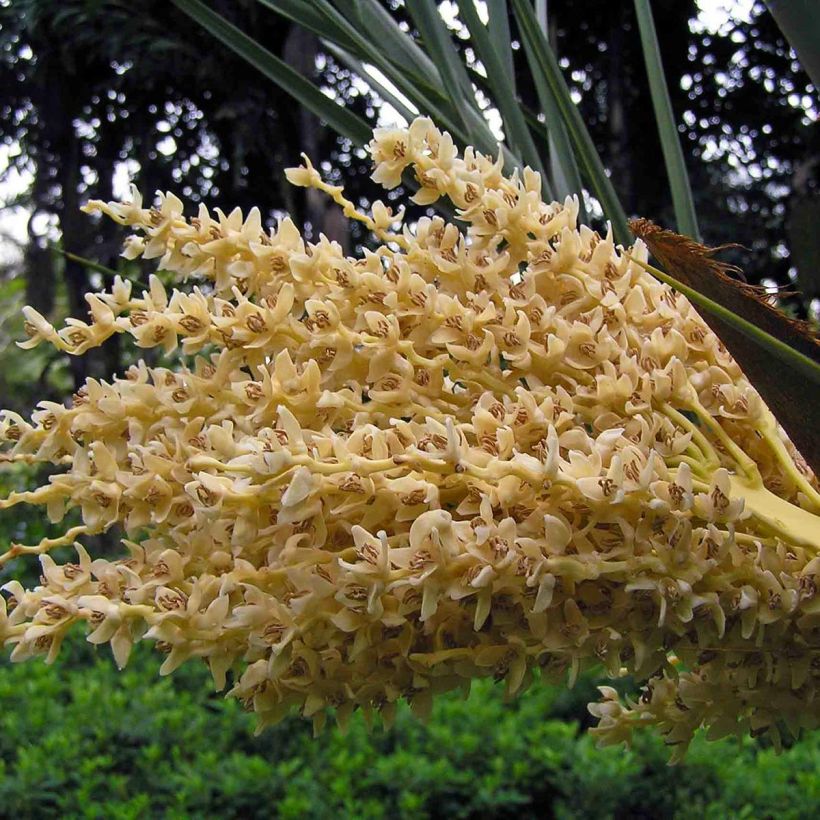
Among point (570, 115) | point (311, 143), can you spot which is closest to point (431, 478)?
point (570, 115)

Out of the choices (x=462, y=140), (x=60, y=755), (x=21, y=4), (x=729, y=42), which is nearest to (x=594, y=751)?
(x=60, y=755)

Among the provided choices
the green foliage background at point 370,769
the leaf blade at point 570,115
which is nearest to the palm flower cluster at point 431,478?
the leaf blade at point 570,115

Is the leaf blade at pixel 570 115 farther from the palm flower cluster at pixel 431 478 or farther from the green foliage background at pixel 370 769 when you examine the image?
the green foliage background at pixel 370 769

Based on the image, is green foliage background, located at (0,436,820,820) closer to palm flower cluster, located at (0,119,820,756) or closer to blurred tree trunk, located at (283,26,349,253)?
palm flower cluster, located at (0,119,820,756)

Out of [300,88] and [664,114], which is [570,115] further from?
[300,88]

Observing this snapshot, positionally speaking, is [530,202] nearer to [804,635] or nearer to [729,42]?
[804,635]

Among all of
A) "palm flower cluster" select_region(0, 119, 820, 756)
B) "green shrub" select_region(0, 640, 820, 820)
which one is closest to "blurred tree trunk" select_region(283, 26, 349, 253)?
"green shrub" select_region(0, 640, 820, 820)
